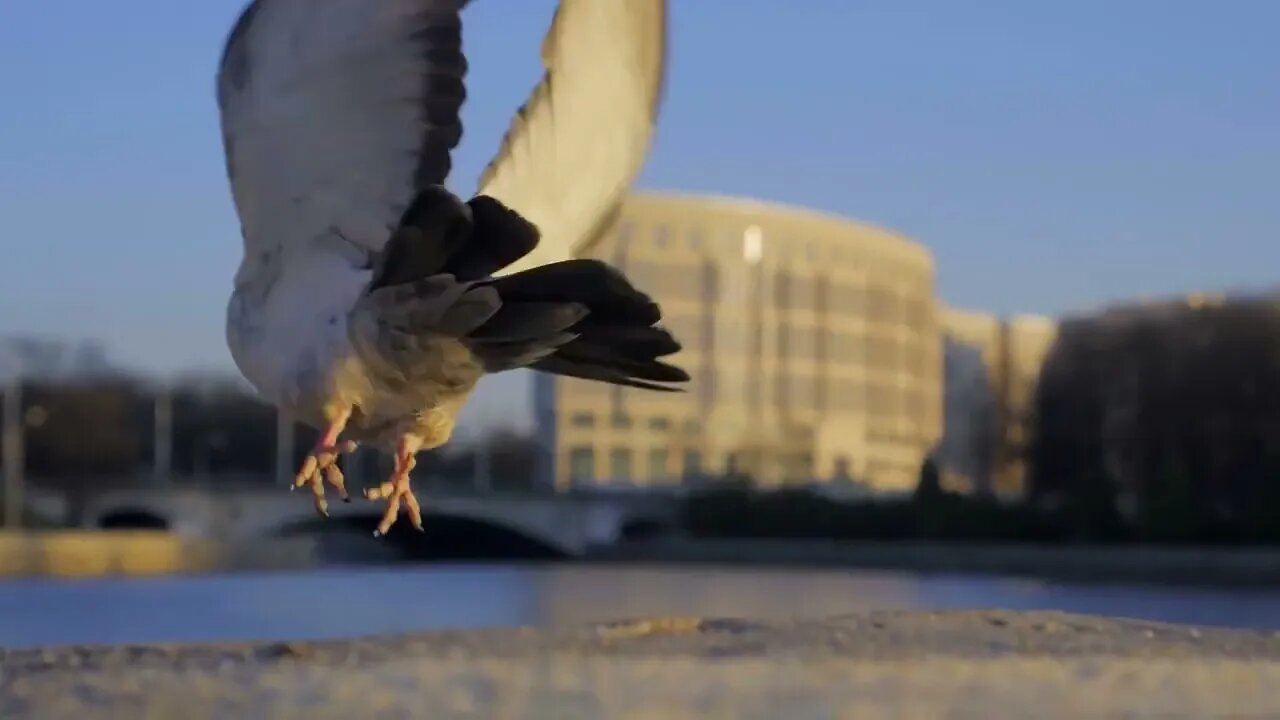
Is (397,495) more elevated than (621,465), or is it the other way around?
(621,465)

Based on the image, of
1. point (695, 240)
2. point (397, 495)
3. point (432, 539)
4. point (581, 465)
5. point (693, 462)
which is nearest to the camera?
point (397, 495)

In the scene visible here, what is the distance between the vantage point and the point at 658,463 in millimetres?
79875

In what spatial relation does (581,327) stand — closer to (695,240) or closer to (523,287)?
(523,287)

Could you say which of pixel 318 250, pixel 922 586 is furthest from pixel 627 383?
pixel 922 586

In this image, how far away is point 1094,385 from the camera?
2539 inches

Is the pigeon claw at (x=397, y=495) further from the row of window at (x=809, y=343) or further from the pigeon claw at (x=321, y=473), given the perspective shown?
the row of window at (x=809, y=343)

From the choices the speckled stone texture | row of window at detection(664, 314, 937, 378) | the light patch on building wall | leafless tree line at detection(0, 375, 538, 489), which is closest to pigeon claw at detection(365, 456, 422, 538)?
the speckled stone texture

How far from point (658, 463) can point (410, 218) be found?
73.3 meters

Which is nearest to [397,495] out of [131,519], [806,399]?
[131,519]

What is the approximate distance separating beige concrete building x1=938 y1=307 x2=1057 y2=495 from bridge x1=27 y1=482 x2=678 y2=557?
17.2 m

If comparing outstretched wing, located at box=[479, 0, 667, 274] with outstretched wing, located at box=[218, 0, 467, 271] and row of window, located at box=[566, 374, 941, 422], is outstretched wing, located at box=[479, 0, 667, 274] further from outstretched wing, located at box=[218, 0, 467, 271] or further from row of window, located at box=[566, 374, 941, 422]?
row of window, located at box=[566, 374, 941, 422]

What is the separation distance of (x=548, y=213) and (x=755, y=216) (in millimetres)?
75481

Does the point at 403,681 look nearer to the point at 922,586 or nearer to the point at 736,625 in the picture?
the point at 736,625

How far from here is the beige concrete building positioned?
80.6 meters
